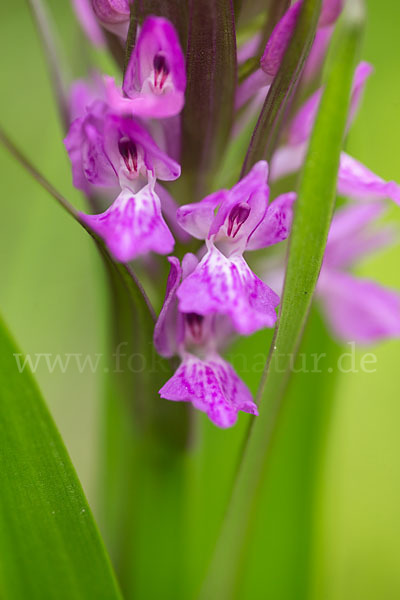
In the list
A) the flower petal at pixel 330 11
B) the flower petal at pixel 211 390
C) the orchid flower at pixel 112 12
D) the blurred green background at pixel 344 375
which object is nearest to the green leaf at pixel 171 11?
the orchid flower at pixel 112 12

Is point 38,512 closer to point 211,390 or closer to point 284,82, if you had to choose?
point 211,390

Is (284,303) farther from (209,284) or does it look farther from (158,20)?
(158,20)

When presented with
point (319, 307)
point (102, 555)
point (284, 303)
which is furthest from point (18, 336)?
point (284, 303)

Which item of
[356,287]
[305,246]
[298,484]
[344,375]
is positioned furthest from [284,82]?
[344,375]

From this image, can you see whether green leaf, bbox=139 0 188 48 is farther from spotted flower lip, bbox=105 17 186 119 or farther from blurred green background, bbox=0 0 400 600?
blurred green background, bbox=0 0 400 600

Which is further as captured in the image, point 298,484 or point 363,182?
point 298,484

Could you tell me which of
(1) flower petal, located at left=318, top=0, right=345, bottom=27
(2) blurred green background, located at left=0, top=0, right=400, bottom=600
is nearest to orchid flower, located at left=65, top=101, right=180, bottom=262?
(1) flower petal, located at left=318, top=0, right=345, bottom=27
